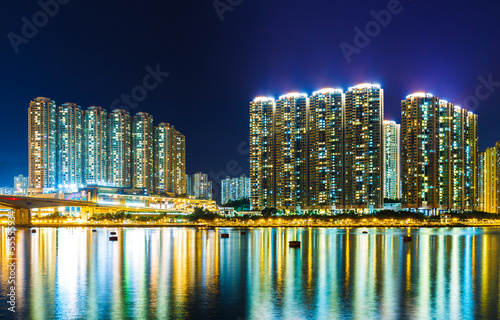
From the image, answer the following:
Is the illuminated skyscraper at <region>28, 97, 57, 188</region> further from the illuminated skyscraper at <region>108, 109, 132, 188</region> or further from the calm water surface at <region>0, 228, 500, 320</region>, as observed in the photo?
the calm water surface at <region>0, 228, 500, 320</region>

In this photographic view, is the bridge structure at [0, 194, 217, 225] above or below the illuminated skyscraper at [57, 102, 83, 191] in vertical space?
below

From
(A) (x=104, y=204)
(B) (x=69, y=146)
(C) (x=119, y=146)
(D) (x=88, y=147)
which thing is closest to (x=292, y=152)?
(A) (x=104, y=204)

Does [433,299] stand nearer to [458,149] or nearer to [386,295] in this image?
[386,295]

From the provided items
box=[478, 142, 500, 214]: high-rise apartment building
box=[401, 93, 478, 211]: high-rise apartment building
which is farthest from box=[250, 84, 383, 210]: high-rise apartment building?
box=[478, 142, 500, 214]: high-rise apartment building

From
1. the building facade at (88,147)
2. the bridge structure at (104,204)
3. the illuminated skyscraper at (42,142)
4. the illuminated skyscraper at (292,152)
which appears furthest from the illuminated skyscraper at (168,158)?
the illuminated skyscraper at (292,152)

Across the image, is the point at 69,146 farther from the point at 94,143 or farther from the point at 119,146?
the point at 119,146

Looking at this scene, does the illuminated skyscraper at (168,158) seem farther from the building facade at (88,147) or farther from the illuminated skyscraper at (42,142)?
the illuminated skyscraper at (42,142)

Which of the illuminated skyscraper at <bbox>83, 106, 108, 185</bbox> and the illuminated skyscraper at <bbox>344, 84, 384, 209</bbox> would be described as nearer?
the illuminated skyscraper at <bbox>344, 84, 384, 209</bbox>
